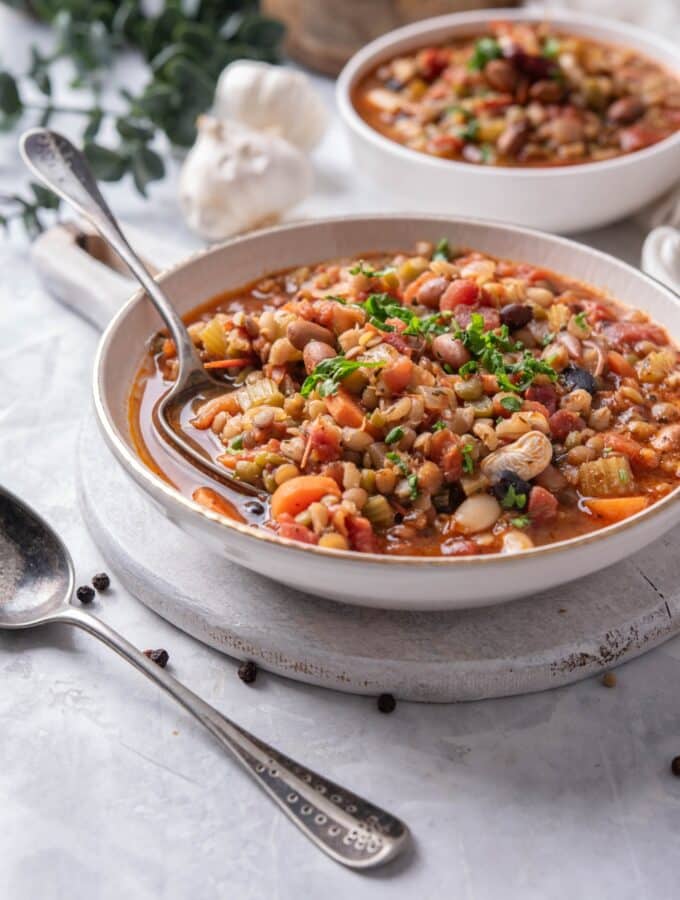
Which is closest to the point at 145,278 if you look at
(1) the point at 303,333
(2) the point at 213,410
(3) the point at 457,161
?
(2) the point at 213,410

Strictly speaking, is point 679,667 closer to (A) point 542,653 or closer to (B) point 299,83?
(A) point 542,653

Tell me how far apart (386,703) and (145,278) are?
1.81 metres

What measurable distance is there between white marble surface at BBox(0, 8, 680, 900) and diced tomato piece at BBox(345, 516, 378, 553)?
542mm

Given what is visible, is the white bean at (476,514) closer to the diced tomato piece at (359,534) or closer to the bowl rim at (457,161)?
the diced tomato piece at (359,534)

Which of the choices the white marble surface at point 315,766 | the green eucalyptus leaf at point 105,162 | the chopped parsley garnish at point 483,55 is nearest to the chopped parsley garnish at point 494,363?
the white marble surface at point 315,766

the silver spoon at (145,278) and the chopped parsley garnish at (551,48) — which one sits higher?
the chopped parsley garnish at (551,48)

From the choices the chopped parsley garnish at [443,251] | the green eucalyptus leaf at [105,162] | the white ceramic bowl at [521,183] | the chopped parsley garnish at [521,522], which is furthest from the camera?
the green eucalyptus leaf at [105,162]

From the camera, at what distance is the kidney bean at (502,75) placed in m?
5.75

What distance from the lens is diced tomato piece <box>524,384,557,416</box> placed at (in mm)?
3650

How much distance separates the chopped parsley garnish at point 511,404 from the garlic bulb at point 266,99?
124 inches

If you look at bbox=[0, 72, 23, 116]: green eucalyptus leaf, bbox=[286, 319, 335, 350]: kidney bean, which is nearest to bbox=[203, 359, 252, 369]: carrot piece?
bbox=[286, 319, 335, 350]: kidney bean

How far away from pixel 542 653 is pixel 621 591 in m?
0.41

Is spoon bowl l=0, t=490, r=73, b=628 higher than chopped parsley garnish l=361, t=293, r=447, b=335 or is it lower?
lower

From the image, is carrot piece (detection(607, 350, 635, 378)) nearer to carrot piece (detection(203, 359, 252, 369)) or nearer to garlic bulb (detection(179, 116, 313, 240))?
carrot piece (detection(203, 359, 252, 369))
